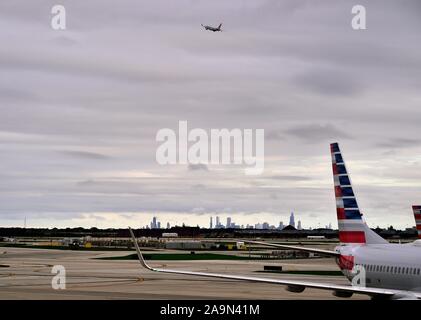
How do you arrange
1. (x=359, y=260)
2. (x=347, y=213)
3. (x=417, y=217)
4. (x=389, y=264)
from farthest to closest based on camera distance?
(x=417, y=217), (x=347, y=213), (x=359, y=260), (x=389, y=264)

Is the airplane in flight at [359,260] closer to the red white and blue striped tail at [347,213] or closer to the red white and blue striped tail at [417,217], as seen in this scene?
the red white and blue striped tail at [347,213]

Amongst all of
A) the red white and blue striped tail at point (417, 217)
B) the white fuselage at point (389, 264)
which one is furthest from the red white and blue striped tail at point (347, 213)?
the red white and blue striped tail at point (417, 217)

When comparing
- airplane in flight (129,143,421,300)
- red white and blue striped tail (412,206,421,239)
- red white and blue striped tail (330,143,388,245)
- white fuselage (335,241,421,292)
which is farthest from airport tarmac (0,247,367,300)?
red white and blue striped tail (412,206,421,239)

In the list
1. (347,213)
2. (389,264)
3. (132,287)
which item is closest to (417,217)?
(132,287)

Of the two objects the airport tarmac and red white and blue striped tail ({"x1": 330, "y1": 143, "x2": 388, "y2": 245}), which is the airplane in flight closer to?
red white and blue striped tail ({"x1": 330, "y1": 143, "x2": 388, "y2": 245})

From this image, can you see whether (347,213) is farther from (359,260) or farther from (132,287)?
(132,287)
